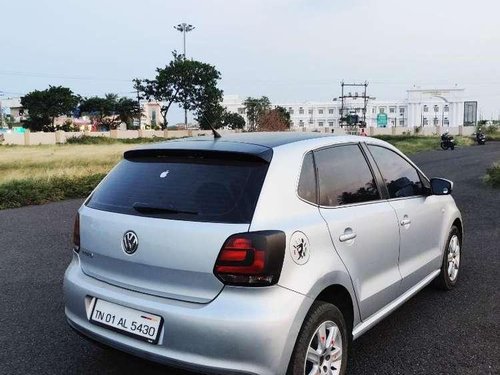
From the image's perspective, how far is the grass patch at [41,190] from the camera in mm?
10469

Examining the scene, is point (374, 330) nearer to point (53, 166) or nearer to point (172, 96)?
point (53, 166)

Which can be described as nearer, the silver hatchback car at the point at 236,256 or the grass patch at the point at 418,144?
the silver hatchback car at the point at 236,256

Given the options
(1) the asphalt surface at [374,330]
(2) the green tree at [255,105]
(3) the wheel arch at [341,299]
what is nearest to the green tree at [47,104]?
(2) the green tree at [255,105]

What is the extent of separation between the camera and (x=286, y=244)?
2494mm

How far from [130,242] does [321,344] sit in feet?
3.85

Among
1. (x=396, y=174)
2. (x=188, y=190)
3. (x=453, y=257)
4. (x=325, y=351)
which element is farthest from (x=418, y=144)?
(x=188, y=190)

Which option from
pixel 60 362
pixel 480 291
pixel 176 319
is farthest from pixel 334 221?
pixel 480 291

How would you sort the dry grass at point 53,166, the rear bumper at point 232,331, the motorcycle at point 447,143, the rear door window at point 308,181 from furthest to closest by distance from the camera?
the motorcycle at point 447,143 → the dry grass at point 53,166 → the rear door window at point 308,181 → the rear bumper at point 232,331

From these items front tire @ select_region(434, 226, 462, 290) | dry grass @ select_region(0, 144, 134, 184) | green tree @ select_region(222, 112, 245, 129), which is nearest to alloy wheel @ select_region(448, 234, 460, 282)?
front tire @ select_region(434, 226, 462, 290)

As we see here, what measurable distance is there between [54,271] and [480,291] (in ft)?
14.5

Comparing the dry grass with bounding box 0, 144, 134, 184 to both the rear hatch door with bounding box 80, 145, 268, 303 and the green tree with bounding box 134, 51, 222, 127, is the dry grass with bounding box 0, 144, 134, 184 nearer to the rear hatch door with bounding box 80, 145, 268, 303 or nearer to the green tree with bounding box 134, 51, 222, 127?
the rear hatch door with bounding box 80, 145, 268, 303

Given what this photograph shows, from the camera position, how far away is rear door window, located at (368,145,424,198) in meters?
3.73

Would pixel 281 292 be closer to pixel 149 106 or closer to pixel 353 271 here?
pixel 353 271

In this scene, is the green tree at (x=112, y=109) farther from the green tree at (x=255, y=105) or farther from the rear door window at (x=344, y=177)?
the rear door window at (x=344, y=177)
